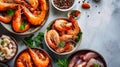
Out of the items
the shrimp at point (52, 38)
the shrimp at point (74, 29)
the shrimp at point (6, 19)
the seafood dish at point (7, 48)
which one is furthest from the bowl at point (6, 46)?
the shrimp at point (74, 29)

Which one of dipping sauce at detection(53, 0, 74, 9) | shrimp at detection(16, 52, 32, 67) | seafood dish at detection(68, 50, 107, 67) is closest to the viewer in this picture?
shrimp at detection(16, 52, 32, 67)

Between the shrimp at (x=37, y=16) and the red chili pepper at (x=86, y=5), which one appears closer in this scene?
the shrimp at (x=37, y=16)

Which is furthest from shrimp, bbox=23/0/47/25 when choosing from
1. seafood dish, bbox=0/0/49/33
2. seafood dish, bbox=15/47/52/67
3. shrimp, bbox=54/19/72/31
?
seafood dish, bbox=15/47/52/67

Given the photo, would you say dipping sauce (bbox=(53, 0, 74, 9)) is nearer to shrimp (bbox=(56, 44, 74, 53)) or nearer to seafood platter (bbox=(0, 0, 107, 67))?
seafood platter (bbox=(0, 0, 107, 67))

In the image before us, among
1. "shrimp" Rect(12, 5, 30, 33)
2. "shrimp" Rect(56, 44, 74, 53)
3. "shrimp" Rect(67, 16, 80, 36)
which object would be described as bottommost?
"shrimp" Rect(56, 44, 74, 53)

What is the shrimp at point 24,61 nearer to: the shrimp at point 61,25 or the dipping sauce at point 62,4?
the shrimp at point 61,25

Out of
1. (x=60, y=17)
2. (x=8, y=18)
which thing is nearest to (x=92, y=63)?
(x=60, y=17)

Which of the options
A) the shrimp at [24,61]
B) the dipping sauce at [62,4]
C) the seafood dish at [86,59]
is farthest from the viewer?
the dipping sauce at [62,4]

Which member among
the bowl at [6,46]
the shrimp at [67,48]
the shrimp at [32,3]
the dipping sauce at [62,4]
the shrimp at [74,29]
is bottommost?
the shrimp at [67,48]
